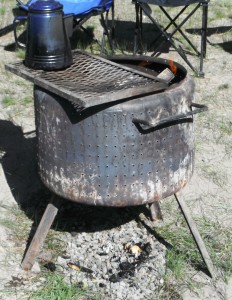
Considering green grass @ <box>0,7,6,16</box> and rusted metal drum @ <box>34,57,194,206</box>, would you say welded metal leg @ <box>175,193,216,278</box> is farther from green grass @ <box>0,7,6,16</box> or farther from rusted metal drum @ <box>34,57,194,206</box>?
green grass @ <box>0,7,6,16</box>

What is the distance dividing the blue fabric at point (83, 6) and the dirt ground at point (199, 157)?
0.85m

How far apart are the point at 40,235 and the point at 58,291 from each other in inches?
13.7

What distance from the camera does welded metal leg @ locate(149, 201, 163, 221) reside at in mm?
3969

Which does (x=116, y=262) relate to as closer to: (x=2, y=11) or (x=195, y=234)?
(x=195, y=234)

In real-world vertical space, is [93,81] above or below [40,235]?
above

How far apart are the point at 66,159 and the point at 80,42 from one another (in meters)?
4.07

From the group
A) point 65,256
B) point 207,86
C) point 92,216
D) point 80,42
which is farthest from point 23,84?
point 65,256

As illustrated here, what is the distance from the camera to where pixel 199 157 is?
15.8ft

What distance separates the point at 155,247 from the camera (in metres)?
3.70

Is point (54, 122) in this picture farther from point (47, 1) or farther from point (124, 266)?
point (124, 266)

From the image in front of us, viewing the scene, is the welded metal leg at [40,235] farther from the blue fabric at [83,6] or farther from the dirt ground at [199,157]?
the blue fabric at [83,6]

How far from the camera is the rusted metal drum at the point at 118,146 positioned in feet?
9.71

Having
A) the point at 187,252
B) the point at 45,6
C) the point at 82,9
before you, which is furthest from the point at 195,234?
the point at 82,9

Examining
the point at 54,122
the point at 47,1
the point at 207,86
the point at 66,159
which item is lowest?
the point at 207,86
